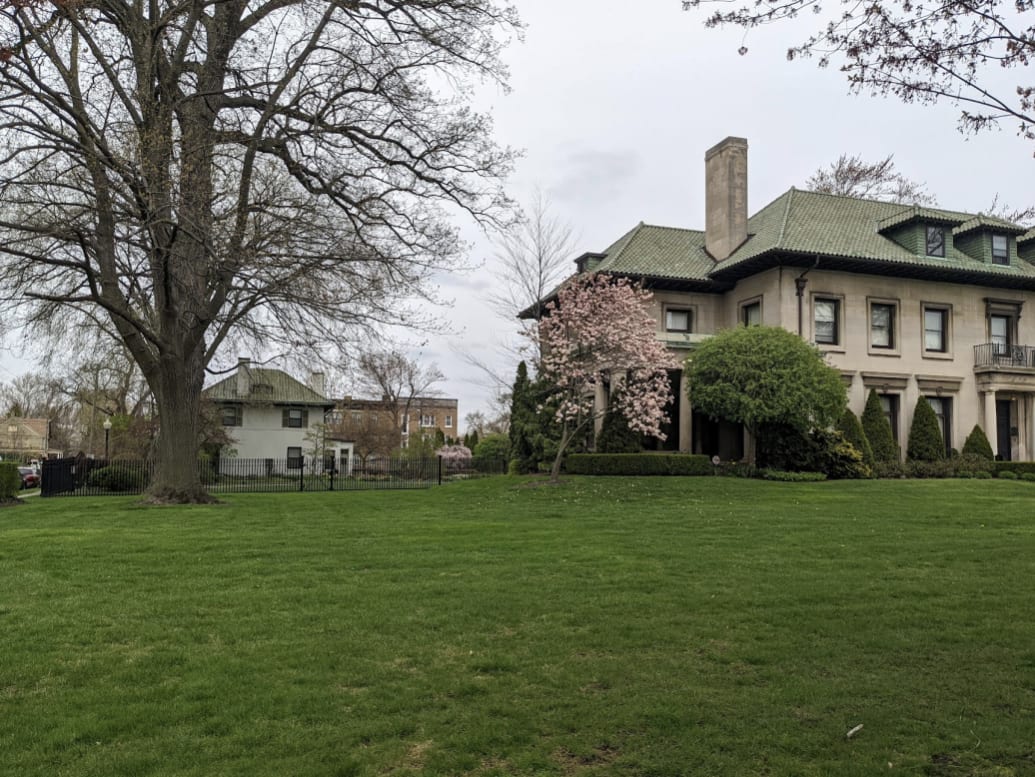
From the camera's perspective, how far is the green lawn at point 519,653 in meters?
4.16

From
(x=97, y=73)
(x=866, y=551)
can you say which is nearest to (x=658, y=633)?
(x=866, y=551)

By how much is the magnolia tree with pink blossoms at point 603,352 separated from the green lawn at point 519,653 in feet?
34.5

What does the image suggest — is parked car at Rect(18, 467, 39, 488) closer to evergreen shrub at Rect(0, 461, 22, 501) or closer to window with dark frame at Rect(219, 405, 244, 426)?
window with dark frame at Rect(219, 405, 244, 426)

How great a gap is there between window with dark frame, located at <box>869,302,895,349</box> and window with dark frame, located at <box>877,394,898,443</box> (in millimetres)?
1855

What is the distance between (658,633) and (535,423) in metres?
23.5

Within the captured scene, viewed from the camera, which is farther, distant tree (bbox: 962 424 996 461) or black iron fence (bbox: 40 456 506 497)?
distant tree (bbox: 962 424 996 461)

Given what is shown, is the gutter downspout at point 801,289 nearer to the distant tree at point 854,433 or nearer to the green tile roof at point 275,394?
the distant tree at point 854,433

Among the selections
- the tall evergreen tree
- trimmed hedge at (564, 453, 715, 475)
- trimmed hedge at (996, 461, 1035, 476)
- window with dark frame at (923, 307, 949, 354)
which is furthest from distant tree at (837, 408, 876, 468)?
the tall evergreen tree

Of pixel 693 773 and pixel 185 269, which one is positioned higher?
pixel 185 269

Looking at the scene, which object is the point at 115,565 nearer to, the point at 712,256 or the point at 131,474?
the point at 131,474

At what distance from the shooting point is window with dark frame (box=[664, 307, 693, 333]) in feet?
100.0

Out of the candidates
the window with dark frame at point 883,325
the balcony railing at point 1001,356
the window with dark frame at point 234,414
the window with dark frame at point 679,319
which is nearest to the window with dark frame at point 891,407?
the window with dark frame at point 883,325

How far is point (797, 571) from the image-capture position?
29.7ft

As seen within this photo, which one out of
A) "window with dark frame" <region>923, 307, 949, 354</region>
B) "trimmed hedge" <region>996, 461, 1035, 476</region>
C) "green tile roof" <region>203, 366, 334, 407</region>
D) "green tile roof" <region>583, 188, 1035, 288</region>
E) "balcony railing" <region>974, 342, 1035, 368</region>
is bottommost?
"trimmed hedge" <region>996, 461, 1035, 476</region>
